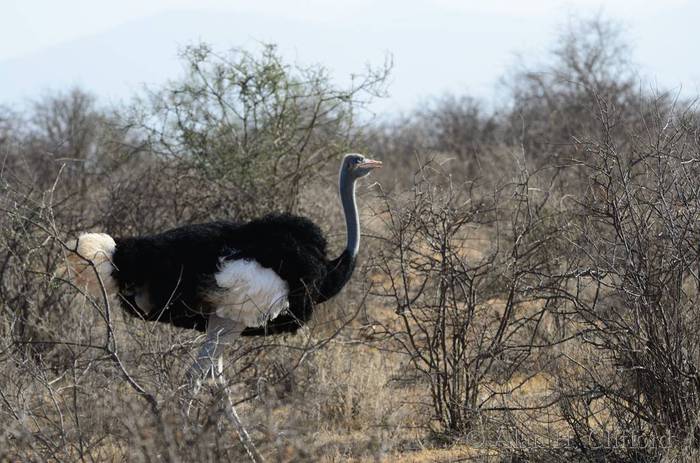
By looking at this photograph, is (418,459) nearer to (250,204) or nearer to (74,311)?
(74,311)

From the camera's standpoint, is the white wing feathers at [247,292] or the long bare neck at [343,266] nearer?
the white wing feathers at [247,292]

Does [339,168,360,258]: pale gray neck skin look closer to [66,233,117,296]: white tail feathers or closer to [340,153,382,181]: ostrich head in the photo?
[340,153,382,181]: ostrich head

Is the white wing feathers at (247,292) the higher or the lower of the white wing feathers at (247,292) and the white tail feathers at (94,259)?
the lower

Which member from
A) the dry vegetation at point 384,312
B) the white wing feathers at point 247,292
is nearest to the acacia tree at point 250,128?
the dry vegetation at point 384,312

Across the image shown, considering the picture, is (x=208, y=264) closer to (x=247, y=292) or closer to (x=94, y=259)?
(x=247, y=292)

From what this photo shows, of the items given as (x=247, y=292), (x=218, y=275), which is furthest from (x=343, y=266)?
(x=218, y=275)

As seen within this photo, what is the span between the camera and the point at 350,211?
21.5 feet

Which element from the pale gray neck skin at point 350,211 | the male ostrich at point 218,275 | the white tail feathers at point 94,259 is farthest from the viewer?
the pale gray neck skin at point 350,211

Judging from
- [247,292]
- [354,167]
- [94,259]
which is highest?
[354,167]

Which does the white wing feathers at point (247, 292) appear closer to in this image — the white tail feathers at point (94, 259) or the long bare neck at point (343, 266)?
the long bare neck at point (343, 266)

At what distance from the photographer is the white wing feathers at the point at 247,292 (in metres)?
5.89

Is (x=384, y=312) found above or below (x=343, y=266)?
below

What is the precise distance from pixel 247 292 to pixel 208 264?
0.82ft

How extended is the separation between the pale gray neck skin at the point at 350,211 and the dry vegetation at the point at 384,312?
190 millimetres
